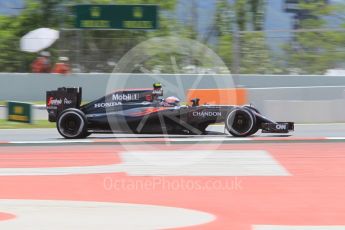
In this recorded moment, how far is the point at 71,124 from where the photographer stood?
44.0 ft

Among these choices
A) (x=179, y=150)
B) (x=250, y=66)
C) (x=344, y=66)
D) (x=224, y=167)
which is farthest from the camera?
(x=250, y=66)

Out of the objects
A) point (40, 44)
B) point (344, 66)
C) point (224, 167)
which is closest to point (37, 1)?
point (40, 44)

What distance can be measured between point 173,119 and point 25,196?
5.49 m

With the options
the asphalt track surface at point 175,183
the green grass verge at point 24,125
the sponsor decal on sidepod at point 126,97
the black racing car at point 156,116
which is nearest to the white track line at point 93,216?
the asphalt track surface at point 175,183

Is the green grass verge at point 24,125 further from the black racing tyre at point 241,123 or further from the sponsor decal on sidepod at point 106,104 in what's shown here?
the black racing tyre at point 241,123

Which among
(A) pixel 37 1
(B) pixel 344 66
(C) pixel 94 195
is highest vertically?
(A) pixel 37 1

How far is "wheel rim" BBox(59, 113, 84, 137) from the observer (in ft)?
43.3

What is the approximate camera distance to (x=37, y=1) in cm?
3388

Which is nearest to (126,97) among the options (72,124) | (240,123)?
(72,124)

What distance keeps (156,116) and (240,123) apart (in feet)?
5.43

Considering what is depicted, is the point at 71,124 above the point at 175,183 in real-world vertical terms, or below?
above

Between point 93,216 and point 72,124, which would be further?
point 72,124

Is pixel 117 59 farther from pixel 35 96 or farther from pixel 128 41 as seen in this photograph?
pixel 35 96

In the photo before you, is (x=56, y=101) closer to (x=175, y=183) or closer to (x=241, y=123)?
(x=241, y=123)
